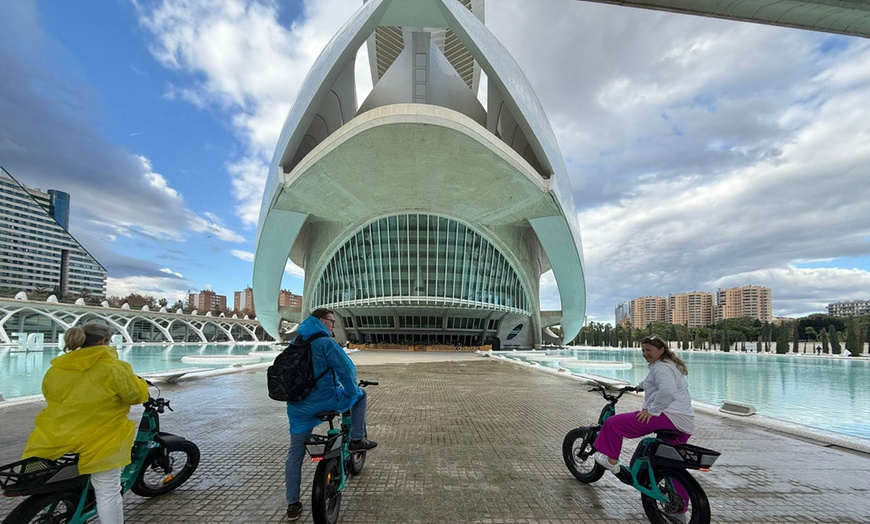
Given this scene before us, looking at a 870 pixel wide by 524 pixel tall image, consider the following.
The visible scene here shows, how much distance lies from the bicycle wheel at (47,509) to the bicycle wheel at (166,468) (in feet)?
2.58

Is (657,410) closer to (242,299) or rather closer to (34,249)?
(34,249)

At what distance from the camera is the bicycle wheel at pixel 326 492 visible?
10.4ft

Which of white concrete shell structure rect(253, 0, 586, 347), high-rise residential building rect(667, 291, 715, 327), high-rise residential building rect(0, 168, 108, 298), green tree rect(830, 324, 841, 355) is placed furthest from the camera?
high-rise residential building rect(667, 291, 715, 327)

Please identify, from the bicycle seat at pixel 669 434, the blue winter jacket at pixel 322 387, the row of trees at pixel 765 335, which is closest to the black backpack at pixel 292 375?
the blue winter jacket at pixel 322 387

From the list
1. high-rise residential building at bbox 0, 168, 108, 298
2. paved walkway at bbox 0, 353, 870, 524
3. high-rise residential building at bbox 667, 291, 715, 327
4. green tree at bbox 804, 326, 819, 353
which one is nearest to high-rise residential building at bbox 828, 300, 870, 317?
high-rise residential building at bbox 667, 291, 715, 327

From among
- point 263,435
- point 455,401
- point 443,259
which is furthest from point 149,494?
point 443,259

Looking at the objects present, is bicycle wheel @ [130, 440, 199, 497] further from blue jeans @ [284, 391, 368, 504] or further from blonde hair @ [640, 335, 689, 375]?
blonde hair @ [640, 335, 689, 375]

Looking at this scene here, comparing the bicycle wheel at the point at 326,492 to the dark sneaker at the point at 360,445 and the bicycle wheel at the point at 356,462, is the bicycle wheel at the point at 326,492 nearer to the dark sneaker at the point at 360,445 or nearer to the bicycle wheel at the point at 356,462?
the dark sneaker at the point at 360,445

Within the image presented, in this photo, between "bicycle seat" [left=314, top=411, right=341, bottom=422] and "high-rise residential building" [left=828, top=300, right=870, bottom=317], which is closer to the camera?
"bicycle seat" [left=314, top=411, right=341, bottom=422]

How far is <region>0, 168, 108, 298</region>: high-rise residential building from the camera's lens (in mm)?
66500

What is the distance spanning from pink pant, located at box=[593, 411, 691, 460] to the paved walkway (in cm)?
49

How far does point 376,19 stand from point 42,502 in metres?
30.1

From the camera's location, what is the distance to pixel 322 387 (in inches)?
145

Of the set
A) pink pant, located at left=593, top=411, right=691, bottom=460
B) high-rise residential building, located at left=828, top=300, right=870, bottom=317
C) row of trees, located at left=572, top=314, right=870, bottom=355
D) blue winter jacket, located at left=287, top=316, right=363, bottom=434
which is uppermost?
high-rise residential building, located at left=828, top=300, right=870, bottom=317
